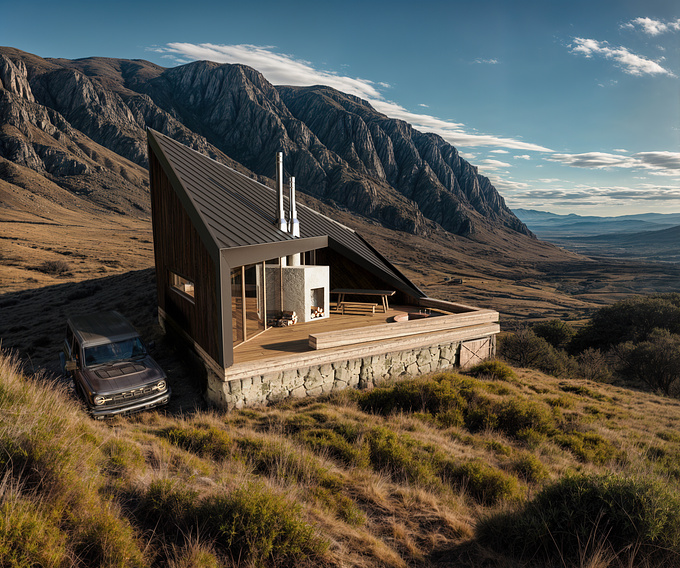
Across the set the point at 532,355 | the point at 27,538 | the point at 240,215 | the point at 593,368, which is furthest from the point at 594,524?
the point at 593,368

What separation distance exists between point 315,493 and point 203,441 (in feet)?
8.65

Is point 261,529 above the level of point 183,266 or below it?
below

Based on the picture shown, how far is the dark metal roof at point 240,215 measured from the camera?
30.7 feet

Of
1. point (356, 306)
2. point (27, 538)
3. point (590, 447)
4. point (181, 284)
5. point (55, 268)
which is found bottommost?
point (590, 447)

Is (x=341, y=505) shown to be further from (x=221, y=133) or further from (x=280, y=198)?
(x=221, y=133)

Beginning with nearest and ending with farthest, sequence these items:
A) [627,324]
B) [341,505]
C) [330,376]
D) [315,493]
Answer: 1. [341,505]
2. [315,493]
3. [330,376]
4. [627,324]

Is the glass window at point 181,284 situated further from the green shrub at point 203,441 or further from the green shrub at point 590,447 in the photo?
the green shrub at point 590,447

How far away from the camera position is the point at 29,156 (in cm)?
8769

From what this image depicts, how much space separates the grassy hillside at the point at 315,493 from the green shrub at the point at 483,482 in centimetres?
2

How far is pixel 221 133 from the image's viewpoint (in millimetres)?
164500

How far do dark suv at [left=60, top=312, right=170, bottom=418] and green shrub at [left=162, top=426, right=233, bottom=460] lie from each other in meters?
1.43

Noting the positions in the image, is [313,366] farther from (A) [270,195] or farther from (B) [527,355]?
(B) [527,355]

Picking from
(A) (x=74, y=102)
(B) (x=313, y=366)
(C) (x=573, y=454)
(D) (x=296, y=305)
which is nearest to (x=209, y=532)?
(B) (x=313, y=366)

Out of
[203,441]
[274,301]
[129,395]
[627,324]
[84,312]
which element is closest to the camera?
[203,441]
